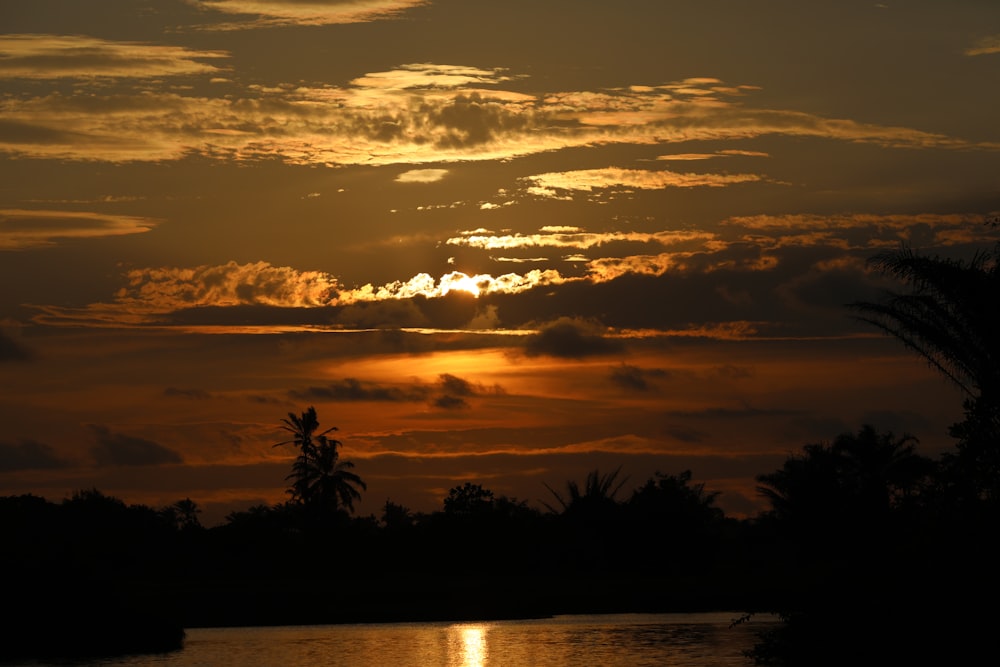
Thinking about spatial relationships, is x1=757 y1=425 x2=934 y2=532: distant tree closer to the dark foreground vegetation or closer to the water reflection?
the dark foreground vegetation

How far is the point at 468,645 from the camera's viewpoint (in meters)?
50.6

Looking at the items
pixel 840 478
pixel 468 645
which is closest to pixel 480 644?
pixel 468 645

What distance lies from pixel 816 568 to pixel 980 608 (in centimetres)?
5320

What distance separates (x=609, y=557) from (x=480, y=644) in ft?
135

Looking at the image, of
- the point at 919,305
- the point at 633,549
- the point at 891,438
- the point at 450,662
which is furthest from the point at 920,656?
the point at 633,549

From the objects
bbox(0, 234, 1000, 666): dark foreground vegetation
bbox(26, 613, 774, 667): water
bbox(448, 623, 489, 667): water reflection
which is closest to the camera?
bbox(0, 234, 1000, 666): dark foreground vegetation

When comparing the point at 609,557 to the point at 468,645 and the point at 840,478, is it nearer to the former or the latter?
the point at 840,478

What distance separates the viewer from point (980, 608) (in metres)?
28.0

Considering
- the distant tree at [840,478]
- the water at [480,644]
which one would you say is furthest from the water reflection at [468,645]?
the distant tree at [840,478]

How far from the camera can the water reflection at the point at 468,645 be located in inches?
1742

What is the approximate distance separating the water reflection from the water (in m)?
0.03

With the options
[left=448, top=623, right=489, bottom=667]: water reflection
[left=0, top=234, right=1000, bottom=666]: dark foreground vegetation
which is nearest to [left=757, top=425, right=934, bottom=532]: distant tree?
[left=0, top=234, right=1000, bottom=666]: dark foreground vegetation

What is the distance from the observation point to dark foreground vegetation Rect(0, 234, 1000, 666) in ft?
99.7

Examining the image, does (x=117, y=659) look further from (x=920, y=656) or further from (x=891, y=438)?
(x=891, y=438)
